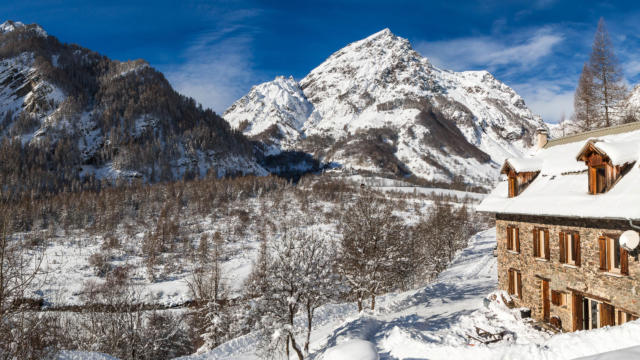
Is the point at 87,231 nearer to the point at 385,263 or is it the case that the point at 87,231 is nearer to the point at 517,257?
the point at 385,263

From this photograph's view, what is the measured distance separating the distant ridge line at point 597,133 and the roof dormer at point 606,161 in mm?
3891

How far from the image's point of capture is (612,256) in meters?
16.4

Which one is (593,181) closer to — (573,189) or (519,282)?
(573,189)

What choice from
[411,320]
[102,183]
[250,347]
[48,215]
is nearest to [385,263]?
[411,320]

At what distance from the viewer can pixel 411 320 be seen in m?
27.5

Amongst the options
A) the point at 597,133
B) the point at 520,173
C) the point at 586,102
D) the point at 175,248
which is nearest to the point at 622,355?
the point at 520,173

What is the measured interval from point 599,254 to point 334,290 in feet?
53.8

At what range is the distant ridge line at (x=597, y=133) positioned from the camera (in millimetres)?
19297

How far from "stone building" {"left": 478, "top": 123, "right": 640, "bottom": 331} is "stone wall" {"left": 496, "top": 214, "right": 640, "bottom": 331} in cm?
5

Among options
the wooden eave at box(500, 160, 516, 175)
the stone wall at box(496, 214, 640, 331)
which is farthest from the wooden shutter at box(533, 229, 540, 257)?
the wooden eave at box(500, 160, 516, 175)

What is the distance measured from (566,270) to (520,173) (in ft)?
22.8

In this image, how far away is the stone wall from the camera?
15.7 meters

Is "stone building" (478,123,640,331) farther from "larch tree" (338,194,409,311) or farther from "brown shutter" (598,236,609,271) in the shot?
"larch tree" (338,194,409,311)

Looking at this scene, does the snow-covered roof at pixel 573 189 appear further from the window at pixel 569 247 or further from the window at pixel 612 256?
the window at pixel 612 256
